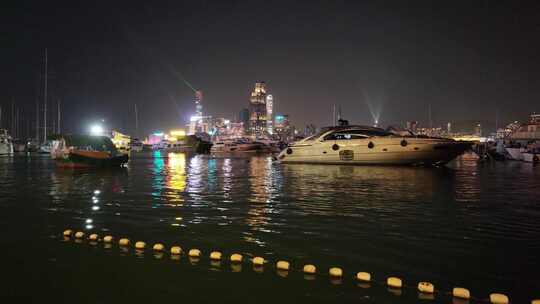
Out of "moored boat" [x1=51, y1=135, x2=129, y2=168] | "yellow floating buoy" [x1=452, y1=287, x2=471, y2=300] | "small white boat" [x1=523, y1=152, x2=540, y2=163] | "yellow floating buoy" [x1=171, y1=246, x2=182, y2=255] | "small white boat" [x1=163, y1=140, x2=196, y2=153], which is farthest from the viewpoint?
"small white boat" [x1=163, y1=140, x2=196, y2=153]

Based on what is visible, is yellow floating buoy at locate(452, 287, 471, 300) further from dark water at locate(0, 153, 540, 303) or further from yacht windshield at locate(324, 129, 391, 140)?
Result: yacht windshield at locate(324, 129, 391, 140)

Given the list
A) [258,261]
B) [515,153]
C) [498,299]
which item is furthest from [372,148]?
[498,299]

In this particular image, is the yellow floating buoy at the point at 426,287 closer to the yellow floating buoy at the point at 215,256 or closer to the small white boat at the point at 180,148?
the yellow floating buoy at the point at 215,256

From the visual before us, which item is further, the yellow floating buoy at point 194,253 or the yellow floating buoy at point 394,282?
the yellow floating buoy at point 194,253

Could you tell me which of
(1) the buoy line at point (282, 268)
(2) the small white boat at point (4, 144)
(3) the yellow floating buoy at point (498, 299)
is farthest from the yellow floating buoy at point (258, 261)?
(2) the small white boat at point (4, 144)

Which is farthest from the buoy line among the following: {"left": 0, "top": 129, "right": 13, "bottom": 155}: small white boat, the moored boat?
{"left": 0, "top": 129, "right": 13, "bottom": 155}: small white boat

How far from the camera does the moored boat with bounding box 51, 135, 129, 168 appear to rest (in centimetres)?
2875

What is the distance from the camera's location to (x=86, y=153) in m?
29.2

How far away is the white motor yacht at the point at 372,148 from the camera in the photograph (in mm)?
29266

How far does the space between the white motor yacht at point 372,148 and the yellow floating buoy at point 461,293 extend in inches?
1003

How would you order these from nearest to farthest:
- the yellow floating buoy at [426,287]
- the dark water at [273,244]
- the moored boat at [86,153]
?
the yellow floating buoy at [426,287]
the dark water at [273,244]
the moored boat at [86,153]

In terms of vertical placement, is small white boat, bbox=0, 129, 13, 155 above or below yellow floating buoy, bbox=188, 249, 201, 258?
above

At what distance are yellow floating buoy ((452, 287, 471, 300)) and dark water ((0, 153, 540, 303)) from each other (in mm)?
177

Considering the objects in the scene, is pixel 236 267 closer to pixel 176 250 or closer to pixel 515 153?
pixel 176 250
